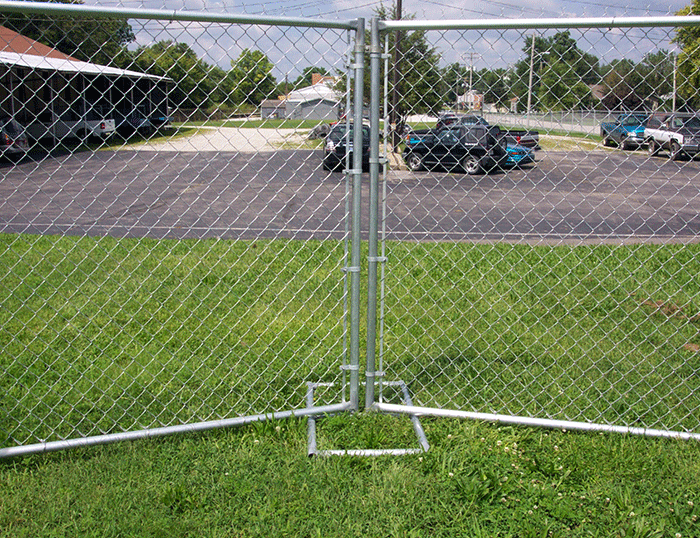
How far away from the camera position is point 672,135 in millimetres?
3559

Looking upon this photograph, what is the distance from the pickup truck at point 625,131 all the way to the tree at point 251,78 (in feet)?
5.27

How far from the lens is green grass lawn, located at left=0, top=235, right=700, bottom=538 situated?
2.48 meters

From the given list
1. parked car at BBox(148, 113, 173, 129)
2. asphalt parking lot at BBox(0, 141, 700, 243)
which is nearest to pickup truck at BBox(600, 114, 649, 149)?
parked car at BBox(148, 113, 173, 129)

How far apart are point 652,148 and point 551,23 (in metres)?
1.45

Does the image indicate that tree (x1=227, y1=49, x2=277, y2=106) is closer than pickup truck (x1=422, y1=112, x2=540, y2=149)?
Yes

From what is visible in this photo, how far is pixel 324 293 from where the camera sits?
5.20 metres

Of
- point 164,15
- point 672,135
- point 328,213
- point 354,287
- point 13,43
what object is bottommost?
point 328,213

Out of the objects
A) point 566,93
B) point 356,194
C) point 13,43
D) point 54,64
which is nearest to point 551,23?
point 566,93

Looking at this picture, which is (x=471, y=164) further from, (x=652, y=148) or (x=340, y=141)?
(x=340, y=141)

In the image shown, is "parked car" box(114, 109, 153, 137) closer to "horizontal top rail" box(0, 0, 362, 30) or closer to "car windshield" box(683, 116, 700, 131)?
"horizontal top rail" box(0, 0, 362, 30)

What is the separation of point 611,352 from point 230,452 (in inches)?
102

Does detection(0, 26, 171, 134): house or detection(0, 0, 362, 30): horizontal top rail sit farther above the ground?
detection(0, 0, 362, 30): horizontal top rail

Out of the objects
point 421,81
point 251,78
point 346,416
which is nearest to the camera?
point 251,78

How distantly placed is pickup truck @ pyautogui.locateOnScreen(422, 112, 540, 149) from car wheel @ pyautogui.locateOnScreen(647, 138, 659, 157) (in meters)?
0.79
